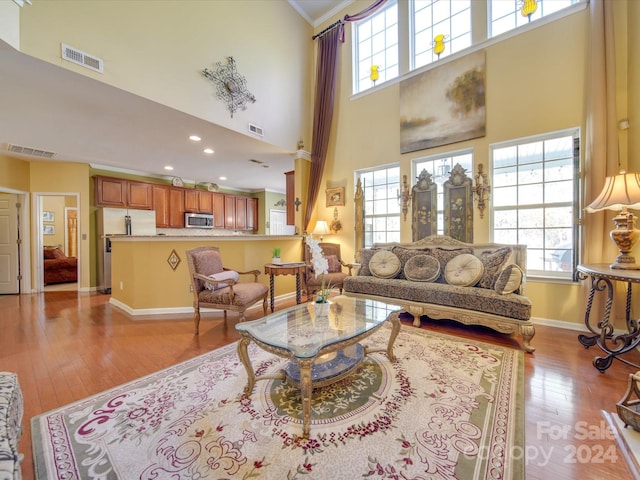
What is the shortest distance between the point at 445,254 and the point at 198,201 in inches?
243

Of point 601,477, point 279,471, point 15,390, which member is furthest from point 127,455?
point 601,477

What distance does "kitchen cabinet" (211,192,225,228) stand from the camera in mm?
7298

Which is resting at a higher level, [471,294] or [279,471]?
[471,294]

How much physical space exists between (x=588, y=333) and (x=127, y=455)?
4.15 meters

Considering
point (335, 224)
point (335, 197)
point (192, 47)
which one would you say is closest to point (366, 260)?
point (335, 224)

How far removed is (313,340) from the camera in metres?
1.65

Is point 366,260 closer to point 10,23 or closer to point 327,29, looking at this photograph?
point 10,23

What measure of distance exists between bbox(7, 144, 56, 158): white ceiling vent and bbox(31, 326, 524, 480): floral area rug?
5.17m

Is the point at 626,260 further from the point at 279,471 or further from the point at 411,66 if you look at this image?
the point at 411,66

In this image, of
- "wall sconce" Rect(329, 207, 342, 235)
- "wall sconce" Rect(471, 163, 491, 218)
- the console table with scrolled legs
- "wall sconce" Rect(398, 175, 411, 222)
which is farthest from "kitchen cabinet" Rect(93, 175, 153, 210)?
the console table with scrolled legs

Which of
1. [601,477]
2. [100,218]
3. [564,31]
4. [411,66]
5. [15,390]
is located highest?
[411,66]

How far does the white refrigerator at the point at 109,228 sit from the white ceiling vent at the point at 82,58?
3682 mm

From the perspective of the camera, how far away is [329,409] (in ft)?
5.18

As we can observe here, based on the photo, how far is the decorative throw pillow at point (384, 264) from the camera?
3654mm
